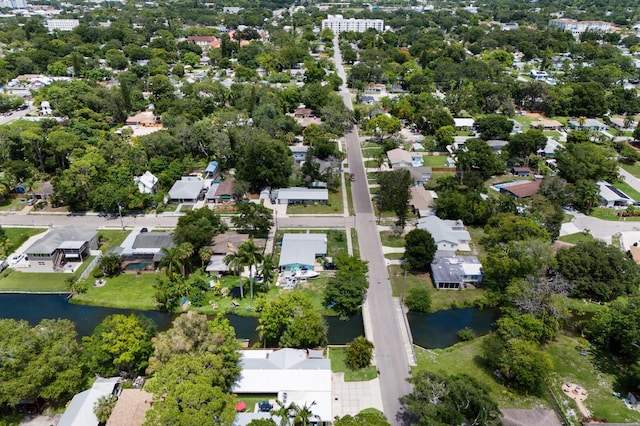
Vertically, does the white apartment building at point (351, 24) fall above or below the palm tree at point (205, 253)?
above

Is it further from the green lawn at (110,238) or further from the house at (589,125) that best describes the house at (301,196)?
the house at (589,125)

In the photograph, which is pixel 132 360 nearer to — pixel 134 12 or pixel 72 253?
pixel 72 253

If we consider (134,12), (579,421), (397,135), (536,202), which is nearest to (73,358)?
(579,421)

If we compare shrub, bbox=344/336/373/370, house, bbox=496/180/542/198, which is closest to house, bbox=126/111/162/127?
house, bbox=496/180/542/198

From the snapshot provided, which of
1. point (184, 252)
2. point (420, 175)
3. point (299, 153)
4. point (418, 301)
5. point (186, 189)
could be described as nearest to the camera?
point (418, 301)

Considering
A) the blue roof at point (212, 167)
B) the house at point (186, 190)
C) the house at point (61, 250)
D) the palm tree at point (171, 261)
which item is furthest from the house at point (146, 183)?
the palm tree at point (171, 261)

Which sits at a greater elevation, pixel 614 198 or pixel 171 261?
pixel 171 261

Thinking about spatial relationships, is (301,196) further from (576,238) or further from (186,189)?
(576,238)

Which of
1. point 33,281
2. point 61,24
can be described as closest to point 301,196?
point 33,281
